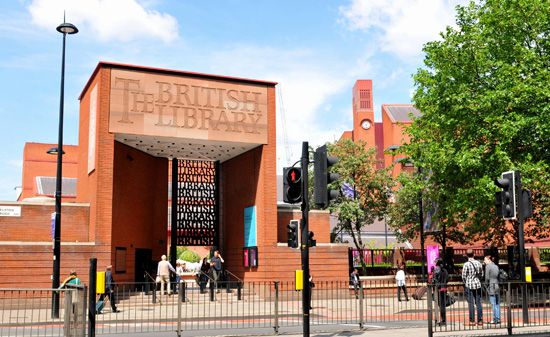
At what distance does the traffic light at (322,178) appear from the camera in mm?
11797

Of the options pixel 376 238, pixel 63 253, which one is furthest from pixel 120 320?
pixel 376 238

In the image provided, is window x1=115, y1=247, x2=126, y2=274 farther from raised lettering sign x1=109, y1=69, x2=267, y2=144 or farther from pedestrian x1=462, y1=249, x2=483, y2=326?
pedestrian x1=462, y1=249, x2=483, y2=326

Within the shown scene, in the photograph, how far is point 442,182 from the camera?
28.4 metres

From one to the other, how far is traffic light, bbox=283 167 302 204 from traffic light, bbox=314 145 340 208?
34 centimetres

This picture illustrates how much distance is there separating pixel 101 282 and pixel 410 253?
32.8 m

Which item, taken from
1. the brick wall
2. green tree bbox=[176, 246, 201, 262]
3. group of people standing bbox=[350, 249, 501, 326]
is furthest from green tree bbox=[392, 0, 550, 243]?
green tree bbox=[176, 246, 201, 262]

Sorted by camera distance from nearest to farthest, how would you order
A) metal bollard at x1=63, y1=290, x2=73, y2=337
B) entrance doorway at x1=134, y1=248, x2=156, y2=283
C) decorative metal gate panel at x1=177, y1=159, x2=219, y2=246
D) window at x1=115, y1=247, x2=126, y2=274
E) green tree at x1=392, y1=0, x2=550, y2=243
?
metal bollard at x1=63, y1=290, x2=73, y2=337, green tree at x1=392, y1=0, x2=550, y2=243, window at x1=115, y1=247, x2=126, y2=274, entrance doorway at x1=134, y1=248, x2=156, y2=283, decorative metal gate panel at x1=177, y1=159, x2=219, y2=246

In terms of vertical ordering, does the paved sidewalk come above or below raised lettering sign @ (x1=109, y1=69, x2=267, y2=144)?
below

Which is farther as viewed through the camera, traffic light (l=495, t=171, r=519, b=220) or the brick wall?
the brick wall

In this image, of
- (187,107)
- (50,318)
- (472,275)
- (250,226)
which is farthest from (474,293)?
(187,107)

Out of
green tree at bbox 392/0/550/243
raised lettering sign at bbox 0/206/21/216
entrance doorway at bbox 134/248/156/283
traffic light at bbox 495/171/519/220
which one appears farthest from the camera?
entrance doorway at bbox 134/248/156/283

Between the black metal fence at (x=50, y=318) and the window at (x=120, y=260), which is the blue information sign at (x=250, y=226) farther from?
the black metal fence at (x=50, y=318)

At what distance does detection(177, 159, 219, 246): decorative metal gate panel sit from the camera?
32.3 metres

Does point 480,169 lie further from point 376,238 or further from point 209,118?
point 376,238
